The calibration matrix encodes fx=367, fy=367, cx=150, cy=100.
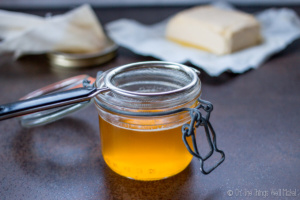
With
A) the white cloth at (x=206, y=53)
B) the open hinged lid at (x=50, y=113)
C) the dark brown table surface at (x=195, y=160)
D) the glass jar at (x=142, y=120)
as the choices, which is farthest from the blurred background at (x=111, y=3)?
the glass jar at (x=142, y=120)

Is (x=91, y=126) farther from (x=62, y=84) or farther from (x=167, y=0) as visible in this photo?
(x=167, y=0)

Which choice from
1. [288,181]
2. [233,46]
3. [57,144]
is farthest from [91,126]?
[233,46]

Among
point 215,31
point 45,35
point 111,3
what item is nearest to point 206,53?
point 215,31

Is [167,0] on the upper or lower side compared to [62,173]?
lower

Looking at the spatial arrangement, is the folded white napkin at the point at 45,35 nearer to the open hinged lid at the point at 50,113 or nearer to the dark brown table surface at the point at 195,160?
the dark brown table surface at the point at 195,160

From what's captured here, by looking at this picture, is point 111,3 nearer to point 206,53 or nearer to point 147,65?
point 206,53

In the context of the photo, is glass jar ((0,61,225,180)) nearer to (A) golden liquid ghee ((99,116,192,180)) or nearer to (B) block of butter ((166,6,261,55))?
(A) golden liquid ghee ((99,116,192,180))
